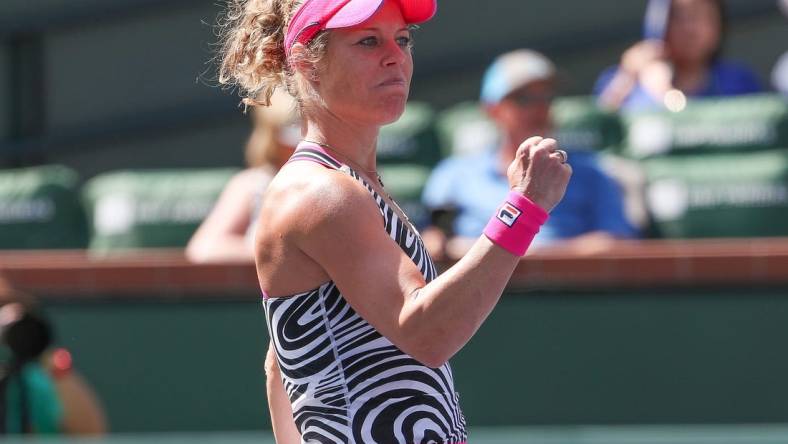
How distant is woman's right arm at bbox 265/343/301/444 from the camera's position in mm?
2402

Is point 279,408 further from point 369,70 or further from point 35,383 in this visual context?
point 35,383

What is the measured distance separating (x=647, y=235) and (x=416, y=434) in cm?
327

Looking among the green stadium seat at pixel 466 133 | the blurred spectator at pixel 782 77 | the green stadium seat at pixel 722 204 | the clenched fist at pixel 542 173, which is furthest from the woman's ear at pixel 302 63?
the blurred spectator at pixel 782 77

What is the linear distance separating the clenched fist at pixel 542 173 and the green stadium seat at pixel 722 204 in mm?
3279

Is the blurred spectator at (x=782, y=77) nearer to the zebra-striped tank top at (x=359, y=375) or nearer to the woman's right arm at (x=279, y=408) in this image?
the woman's right arm at (x=279, y=408)

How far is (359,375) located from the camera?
2.14 meters

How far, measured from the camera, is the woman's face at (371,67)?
7.14ft

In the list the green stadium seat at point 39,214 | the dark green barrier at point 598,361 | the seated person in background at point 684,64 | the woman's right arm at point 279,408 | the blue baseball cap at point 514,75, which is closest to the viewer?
the woman's right arm at point 279,408

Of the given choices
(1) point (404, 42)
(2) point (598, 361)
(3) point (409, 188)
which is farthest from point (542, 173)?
(3) point (409, 188)

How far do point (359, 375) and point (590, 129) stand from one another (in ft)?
12.4

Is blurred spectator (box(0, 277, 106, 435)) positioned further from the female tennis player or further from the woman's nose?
the woman's nose

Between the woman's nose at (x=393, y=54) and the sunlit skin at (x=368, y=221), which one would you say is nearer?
the sunlit skin at (x=368, y=221)

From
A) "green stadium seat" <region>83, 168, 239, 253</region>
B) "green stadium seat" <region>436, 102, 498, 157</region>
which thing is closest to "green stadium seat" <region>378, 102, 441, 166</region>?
"green stadium seat" <region>436, 102, 498, 157</region>

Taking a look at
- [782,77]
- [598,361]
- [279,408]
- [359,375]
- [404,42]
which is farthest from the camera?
[782,77]
